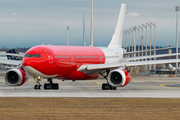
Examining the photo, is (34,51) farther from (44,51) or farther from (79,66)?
(79,66)

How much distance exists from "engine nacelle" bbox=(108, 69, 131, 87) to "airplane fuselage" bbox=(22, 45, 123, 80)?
11.9 ft

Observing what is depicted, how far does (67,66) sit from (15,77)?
194 inches

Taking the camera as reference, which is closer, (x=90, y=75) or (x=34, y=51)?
(x=34, y=51)

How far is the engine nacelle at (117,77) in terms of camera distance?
3180 centimetres

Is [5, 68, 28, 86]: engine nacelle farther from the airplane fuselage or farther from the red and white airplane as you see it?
the airplane fuselage

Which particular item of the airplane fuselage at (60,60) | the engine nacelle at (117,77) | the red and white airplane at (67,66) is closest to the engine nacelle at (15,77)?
the red and white airplane at (67,66)

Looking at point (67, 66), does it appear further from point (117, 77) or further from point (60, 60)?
point (117, 77)

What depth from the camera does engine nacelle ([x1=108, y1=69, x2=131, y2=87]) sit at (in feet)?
104
